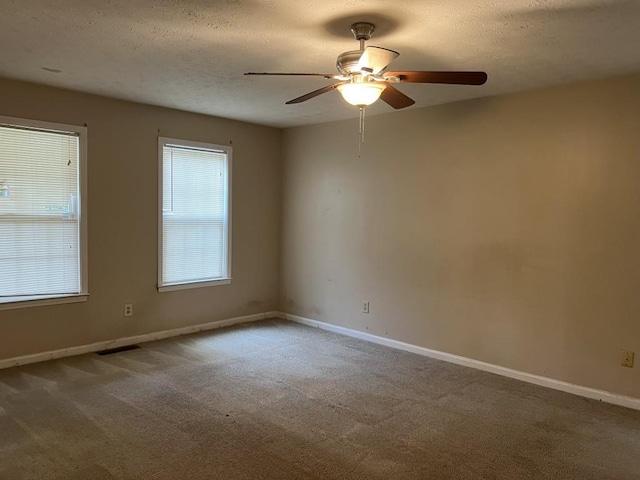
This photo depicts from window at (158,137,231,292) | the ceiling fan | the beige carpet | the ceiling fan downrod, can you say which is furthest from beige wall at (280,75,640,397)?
the ceiling fan downrod

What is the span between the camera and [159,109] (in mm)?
4645

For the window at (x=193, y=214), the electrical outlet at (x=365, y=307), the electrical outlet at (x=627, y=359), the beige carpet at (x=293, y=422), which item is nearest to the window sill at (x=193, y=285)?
the window at (x=193, y=214)

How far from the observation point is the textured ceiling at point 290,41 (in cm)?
229

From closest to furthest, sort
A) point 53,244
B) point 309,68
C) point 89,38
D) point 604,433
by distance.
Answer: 1. point 89,38
2. point 604,433
3. point 309,68
4. point 53,244

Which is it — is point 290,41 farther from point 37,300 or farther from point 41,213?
point 37,300

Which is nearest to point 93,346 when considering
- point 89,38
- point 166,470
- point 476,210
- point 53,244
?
point 53,244

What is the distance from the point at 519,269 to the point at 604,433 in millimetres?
1324

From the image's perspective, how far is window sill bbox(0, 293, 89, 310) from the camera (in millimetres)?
3861

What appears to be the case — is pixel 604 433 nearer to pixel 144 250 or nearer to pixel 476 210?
pixel 476 210

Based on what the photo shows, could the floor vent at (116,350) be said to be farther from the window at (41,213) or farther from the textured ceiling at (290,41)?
the textured ceiling at (290,41)

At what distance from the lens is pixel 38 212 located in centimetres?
402

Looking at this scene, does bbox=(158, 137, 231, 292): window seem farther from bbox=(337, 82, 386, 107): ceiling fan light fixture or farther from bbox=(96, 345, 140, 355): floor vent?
bbox=(337, 82, 386, 107): ceiling fan light fixture

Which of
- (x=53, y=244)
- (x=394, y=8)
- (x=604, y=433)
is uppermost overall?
(x=394, y=8)

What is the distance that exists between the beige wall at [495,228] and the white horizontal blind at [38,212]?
8.09ft
